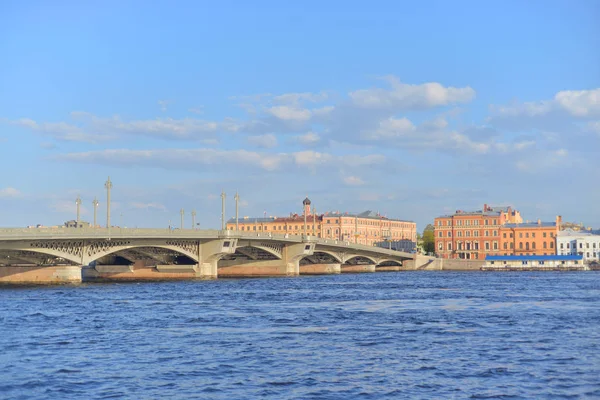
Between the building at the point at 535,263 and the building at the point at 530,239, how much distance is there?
1492 cm

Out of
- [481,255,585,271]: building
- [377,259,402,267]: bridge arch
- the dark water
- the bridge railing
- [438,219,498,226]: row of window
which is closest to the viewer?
the dark water

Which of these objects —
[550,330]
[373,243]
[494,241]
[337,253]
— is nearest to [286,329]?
[550,330]

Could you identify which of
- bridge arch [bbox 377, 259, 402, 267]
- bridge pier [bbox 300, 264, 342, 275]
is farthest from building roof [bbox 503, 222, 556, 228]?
bridge pier [bbox 300, 264, 342, 275]

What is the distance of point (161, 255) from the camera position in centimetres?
8750

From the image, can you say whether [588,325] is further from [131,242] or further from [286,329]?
[131,242]

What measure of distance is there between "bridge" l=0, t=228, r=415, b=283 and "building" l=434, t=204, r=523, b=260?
964 inches

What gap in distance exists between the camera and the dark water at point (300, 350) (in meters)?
20.9

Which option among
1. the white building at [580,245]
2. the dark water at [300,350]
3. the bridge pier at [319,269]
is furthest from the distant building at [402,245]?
the dark water at [300,350]

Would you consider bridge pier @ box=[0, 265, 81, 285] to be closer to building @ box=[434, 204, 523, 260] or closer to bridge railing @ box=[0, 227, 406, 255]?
bridge railing @ box=[0, 227, 406, 255]

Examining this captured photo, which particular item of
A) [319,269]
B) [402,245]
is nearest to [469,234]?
[402,245]

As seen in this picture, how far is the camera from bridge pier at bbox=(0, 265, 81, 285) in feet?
238

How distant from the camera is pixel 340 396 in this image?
19.9 metres

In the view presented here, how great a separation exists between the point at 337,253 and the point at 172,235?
39.7 m

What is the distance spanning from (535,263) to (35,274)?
7912 cm
